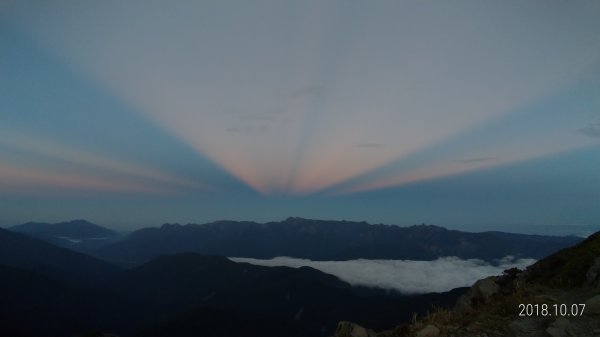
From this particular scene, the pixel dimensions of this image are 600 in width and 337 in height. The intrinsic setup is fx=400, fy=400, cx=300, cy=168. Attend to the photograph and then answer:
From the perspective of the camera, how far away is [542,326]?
13828mm

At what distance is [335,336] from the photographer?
17.1 m

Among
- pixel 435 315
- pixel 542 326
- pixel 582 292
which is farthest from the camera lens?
pixel 582 292

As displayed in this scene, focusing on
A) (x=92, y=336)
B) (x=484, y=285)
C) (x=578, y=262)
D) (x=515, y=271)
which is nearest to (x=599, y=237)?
(x=515, y=271)

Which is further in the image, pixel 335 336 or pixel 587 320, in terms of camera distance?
pixel 335 336

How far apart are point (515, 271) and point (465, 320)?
19.4m

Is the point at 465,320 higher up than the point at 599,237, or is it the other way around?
the point at 599,237

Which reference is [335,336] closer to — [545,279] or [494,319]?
[494,319]

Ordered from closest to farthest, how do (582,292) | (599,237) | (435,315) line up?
(435,315), (582,292), (599,237)

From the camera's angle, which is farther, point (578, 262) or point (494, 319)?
point (578, 262)

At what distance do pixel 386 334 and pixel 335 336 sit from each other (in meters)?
2.43

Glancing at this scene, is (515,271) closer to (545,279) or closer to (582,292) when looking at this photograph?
(545,279)

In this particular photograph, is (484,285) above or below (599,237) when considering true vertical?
below

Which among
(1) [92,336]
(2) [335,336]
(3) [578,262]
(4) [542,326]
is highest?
(3) [578,262]

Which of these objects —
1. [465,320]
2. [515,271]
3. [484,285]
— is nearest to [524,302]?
[465,320]
